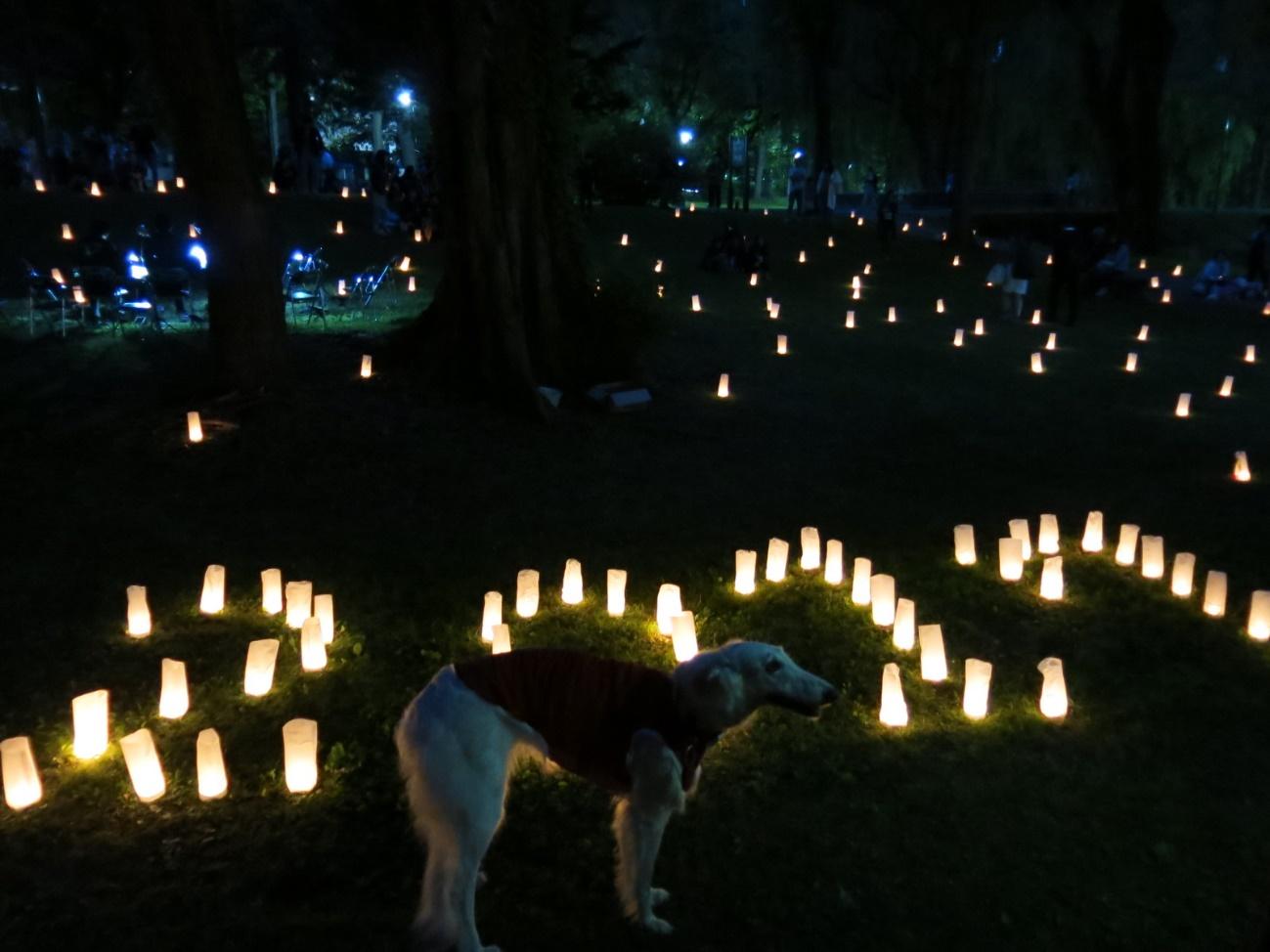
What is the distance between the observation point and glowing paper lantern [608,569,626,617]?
240 inches

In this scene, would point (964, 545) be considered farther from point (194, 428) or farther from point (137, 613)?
point (194, 428)

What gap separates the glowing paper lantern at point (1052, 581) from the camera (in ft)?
21.4

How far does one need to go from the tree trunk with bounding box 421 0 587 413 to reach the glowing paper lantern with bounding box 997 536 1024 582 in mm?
4701

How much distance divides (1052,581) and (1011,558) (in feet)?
0.99

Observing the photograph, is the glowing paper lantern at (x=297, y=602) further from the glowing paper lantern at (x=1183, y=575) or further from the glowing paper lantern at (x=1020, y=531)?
the glowing paper lantern at (x=1183, y=575)

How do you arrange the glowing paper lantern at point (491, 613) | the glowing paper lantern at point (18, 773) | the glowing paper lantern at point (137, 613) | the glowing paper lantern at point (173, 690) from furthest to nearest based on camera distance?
the glowing paper lantern at point (137, 613) → the glowing paper lantern at point (491, 613) → the glowing paper lantern at point (173, 690) → the glowing paper lantern at point (18, 773)

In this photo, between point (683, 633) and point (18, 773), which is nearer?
point (18, 773)

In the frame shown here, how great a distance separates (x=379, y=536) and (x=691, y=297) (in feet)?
35.8

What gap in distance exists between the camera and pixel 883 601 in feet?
20.0

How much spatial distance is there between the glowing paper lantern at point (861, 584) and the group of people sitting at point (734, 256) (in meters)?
14.2

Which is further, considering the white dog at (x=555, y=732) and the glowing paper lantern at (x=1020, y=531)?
the glowing paper lantern at (x=1020, y=531)

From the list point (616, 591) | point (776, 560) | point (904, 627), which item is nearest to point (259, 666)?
point (616, 591)

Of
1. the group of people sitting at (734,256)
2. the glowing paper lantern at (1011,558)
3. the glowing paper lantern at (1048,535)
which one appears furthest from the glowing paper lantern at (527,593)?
the group of people sitting at (734,256)

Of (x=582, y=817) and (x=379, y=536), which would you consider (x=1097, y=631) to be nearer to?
(x=582, y=817)
